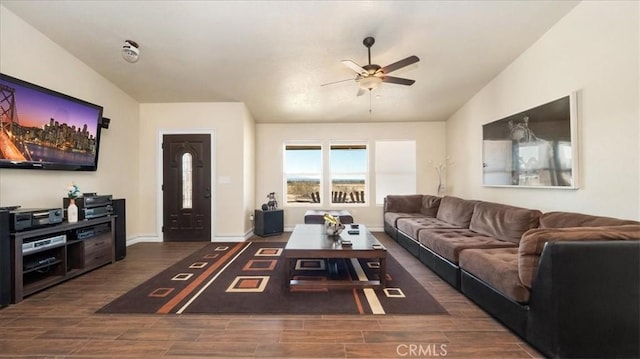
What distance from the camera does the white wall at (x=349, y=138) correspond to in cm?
651

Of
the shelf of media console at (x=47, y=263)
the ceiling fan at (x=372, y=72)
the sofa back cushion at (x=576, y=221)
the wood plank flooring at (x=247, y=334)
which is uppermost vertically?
the ceiling fan at (x=372, y=72)

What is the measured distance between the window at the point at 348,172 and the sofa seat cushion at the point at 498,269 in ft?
12.6

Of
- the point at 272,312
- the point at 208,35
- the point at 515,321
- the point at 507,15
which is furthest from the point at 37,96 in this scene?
the point at 507,15

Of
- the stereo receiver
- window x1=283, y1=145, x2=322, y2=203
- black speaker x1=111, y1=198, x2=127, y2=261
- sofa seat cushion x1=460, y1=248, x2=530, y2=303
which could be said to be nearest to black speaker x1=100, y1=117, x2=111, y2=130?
black speaker x1=111, y1=198, x2=127, y2=261

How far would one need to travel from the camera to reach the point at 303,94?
5.07 metres

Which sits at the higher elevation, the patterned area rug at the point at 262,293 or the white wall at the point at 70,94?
the white wall at the point at 70,94

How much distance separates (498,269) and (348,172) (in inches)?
178

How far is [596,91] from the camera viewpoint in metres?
2.70

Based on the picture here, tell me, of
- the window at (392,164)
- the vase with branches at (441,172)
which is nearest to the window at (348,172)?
the window at (392,164)

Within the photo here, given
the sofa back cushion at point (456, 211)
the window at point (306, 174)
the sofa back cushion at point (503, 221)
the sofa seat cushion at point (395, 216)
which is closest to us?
the sofa back cushion at point (503, 221)

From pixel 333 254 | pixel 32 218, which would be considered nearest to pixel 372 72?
pixel 333 254

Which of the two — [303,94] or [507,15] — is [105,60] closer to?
[303,94]

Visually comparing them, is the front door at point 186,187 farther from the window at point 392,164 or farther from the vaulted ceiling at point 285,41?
the window at point 392,164

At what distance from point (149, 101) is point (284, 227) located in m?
3.70
